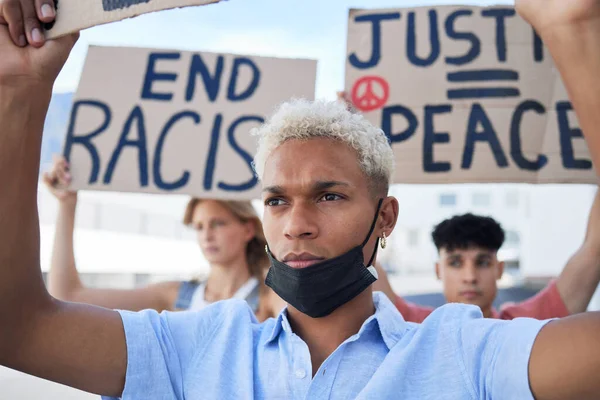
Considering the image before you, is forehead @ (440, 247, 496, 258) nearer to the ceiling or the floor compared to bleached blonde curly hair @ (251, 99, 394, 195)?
nearer to the floor

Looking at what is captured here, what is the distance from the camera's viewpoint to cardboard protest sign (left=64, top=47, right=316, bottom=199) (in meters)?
3.23

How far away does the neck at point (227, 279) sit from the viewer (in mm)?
3480

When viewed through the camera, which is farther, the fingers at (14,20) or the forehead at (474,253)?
the forehead at (474,253)

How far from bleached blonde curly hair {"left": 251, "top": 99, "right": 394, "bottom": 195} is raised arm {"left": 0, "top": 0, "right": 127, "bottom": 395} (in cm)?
56

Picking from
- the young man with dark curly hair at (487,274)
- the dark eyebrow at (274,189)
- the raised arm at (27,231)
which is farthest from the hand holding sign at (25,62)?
the young man with dark curly hair at (487,274)

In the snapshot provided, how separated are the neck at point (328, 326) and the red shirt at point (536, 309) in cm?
137

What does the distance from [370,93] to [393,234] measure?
63.5 ft

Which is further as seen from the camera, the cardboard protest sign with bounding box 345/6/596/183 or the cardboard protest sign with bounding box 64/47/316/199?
the cardboard protest sign with bounding box 64/47/316/199

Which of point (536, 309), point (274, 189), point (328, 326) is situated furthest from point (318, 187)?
point (536, 309)

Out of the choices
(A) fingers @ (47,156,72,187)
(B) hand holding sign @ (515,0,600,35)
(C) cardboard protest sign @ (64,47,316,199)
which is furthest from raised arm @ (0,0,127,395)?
(A) fingers @ (47,156,72,187)

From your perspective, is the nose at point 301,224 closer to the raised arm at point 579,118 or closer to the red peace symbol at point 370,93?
the raised arm at point 579,118

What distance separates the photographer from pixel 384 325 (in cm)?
163

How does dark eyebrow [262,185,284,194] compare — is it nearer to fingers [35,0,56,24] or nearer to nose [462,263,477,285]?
fingers [35,0,56,24]

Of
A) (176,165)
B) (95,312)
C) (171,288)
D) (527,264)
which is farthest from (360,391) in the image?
(527,264)
